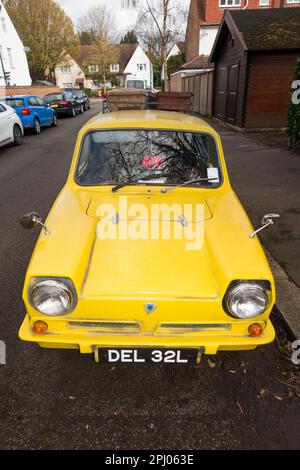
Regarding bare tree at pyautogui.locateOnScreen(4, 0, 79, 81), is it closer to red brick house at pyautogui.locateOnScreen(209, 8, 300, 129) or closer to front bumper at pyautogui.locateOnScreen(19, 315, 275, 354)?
red brick house at pyautogui.locateOnScreen(209, 8, 300, 129)

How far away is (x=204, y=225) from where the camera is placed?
266 centimetres

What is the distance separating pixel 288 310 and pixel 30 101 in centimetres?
1467

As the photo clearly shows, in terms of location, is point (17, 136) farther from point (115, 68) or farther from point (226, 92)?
point (115, 68)

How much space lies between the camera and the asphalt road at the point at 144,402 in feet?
6.95

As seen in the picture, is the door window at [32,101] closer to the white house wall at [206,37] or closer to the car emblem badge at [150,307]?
the car emblem badge at [150,307]

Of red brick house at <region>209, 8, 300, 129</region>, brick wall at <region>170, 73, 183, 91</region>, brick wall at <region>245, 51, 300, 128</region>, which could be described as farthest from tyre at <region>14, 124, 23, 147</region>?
brick wall at <region>170, 73, 183, 91</region>

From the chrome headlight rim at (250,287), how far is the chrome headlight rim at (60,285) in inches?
39.0

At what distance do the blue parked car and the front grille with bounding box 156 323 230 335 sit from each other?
Answer: 1404 centimetres

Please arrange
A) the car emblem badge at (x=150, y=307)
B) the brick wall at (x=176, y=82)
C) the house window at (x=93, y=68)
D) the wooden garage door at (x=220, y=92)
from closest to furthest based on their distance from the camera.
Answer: the car emblem badge at (x=150, y=307), the wooden garage door at (x=220, y=92), the brick wall at (x=176, y=82), the house window at (x=93, y=68)

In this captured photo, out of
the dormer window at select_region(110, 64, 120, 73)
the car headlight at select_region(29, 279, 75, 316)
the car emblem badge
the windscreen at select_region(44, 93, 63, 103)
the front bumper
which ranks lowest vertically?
the front bumper

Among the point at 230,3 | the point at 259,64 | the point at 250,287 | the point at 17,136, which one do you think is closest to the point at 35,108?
the point at 17,136

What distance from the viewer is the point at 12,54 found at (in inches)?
1273

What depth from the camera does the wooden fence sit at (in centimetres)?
1839

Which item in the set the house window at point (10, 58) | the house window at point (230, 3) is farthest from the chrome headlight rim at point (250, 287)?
the house window at point (230, 3)
